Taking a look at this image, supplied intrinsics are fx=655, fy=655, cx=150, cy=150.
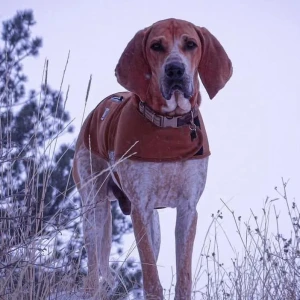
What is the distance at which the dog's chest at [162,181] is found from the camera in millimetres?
4363

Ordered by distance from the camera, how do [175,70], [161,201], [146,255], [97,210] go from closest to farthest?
[175,70], [146,255], [161,201], [97,210]

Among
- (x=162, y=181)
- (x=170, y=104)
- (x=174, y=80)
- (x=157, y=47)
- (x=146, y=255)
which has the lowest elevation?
(x=146, y=255)

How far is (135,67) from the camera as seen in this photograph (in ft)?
14.8

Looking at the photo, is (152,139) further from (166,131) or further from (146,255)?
(146,255)

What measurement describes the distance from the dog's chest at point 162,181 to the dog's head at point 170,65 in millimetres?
379

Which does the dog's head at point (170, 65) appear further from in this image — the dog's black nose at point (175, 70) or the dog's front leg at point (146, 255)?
the dog's front leg at point (146, 255)

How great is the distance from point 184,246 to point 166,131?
2.62 ft

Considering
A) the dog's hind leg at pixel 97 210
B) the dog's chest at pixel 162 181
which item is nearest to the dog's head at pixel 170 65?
the dog's chest at pixel 162 181

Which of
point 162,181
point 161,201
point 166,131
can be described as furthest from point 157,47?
point 161,201

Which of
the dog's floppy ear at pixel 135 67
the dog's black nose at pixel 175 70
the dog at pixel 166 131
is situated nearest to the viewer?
the dog's black nose at pixel 175 70

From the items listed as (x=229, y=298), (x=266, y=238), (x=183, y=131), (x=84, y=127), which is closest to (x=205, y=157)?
(x=183, y=131)

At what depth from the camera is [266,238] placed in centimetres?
438

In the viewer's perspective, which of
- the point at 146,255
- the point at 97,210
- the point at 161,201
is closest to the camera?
the point at 146,255

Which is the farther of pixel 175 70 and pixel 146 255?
pixel 146 255
